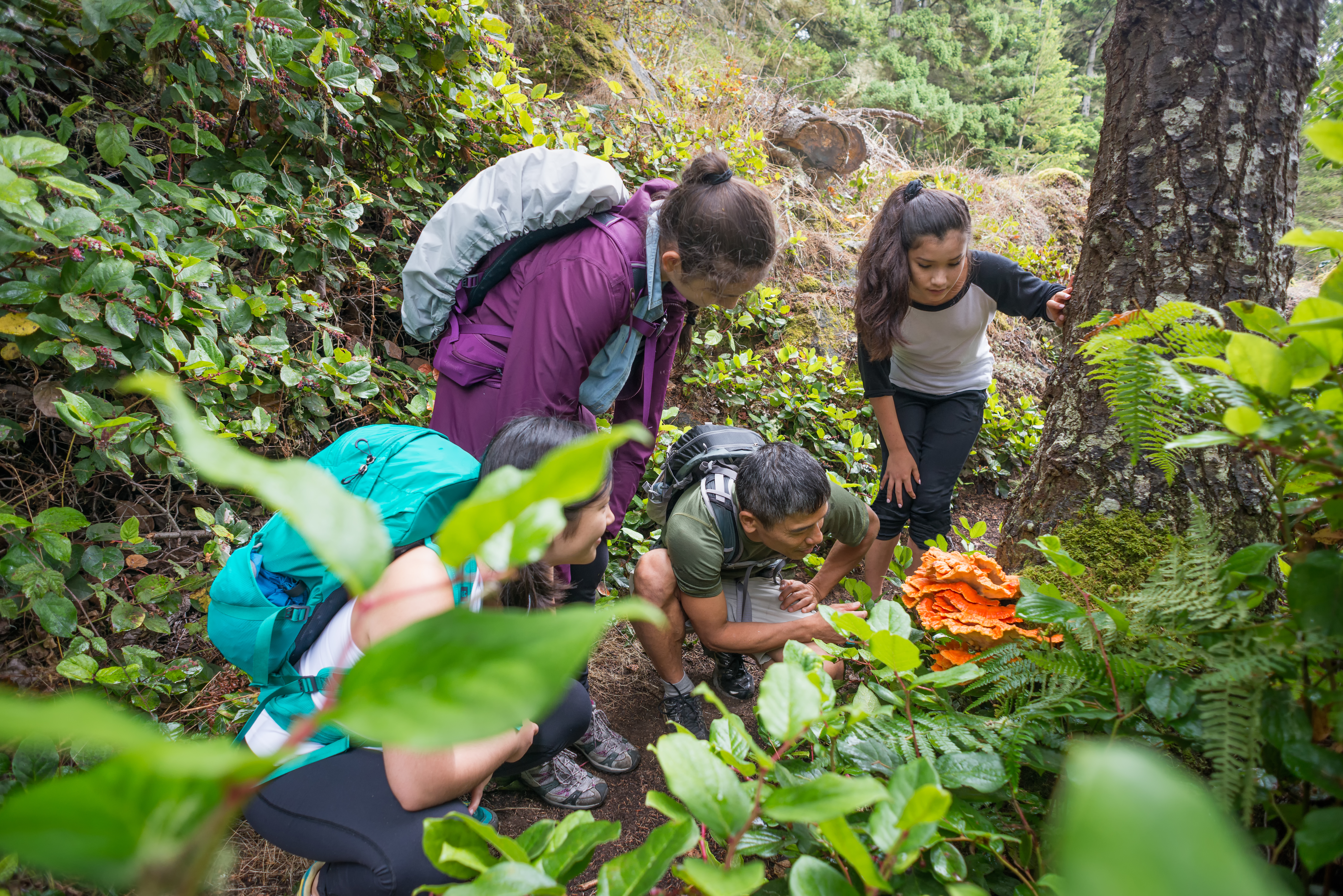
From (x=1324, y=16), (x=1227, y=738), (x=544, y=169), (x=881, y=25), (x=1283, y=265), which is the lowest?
(x=1227, y=738)

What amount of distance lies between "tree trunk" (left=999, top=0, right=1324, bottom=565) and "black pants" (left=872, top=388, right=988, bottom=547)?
1388mm

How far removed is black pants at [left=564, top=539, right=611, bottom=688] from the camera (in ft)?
8.43

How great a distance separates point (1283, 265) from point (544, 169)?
2.07 m

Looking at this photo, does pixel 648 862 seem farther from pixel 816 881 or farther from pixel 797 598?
pixel 797 598

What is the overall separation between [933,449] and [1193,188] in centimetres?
167

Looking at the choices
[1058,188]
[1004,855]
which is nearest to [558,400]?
[1004,855]

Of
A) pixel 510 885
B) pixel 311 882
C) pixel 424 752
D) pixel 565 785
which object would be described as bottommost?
pixel 565 785

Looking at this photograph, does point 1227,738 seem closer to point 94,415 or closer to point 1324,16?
point 1324,16

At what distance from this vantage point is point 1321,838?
0.61 m

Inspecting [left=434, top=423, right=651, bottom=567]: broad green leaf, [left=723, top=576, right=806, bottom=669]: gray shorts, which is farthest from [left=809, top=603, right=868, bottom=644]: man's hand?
[left=434, top=423, right=651, bottom=567]: broad green leaf

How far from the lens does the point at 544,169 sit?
2.14 m

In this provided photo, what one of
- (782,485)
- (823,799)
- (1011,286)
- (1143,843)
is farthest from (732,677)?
(1143,843)

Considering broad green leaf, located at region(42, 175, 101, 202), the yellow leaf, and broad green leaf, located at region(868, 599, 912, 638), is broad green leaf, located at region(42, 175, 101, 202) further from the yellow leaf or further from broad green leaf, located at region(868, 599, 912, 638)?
broad green leaf, located at region(868, 599, 912, 638)

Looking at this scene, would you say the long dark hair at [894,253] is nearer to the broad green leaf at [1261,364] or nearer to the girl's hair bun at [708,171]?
the girl's hair bun at [708,171]
